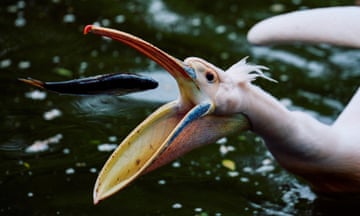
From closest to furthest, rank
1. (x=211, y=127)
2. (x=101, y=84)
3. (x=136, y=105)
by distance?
(x=101, y=84), (x=211, y=127), (x=136, y=105)

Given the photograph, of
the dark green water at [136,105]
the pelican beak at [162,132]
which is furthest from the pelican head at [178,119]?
the dark green water at [136,105]

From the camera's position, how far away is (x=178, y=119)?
A: 2559mm

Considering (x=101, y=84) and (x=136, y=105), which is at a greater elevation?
(x=101, y=84)

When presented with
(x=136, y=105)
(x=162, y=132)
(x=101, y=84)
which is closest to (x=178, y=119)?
(x=162, y=132)

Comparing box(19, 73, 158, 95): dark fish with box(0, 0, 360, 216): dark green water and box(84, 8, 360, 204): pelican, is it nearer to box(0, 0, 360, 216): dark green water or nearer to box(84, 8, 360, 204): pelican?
box(84, 8, 360, 204): pelican

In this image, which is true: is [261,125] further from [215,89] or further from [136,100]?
[136,100]

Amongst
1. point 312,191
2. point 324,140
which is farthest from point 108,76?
point 312,191

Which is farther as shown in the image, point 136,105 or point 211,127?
point 136,105

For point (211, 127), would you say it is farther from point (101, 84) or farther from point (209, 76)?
point (101, 84)

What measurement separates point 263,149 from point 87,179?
0.74 metres

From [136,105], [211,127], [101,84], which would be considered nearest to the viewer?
[101,84]

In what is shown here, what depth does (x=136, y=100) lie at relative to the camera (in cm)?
391

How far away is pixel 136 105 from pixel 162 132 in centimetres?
133

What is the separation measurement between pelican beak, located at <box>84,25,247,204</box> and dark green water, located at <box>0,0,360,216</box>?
1.81 ft
